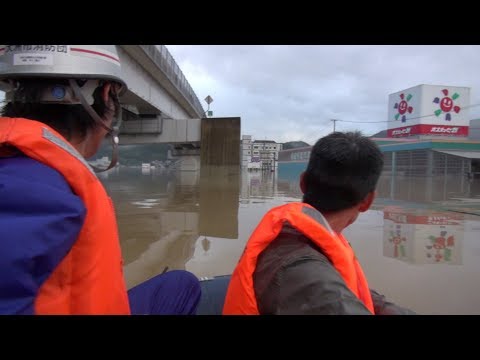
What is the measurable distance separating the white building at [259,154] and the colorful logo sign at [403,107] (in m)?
22.8

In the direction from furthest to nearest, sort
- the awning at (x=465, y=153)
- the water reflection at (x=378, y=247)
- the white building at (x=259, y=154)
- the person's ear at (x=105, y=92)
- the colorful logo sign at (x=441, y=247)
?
the white building at (x=259, y=154), the awning at (x=465, y=153), the colorful logo sign at (x=441, y=247), the water reflection at (x=378, y=247), the person's ear at (x=105, y=92)

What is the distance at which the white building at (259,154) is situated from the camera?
56650 millimetres

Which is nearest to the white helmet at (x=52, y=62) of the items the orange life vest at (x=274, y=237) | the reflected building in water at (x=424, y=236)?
the orange life vest at (x=274, y=237)

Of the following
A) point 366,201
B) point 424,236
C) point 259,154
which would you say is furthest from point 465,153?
point 259,154

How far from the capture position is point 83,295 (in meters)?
0.95

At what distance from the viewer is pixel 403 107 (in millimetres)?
43281

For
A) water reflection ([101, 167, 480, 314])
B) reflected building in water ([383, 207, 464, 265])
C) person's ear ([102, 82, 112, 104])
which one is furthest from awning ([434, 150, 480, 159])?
person's ear ([102, 82, 112, 104])

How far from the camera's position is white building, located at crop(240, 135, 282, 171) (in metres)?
56.7

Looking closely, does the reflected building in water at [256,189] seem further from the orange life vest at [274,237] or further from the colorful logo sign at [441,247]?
the orange life vest at [274,237]

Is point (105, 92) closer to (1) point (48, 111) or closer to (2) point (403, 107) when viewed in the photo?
(1) point (48, 111)

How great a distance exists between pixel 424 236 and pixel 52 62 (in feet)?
21.0

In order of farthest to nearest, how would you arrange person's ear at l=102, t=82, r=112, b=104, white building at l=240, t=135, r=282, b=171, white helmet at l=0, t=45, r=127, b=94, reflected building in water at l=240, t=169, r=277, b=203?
white building at l=240, t=135, r=282, b=171, reflected building in water at l=240, t=169, r=277, b=203, person's ear at l=102, t=82, r=112, b=104, white helmet at l=0, t=45, r=127, b=94

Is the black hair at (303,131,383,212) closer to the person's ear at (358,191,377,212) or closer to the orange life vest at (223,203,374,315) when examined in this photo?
the person's ear at (358,191,377,212)

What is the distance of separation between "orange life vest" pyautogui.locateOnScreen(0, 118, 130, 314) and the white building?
50905mm
